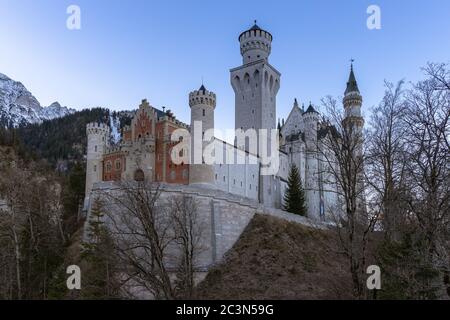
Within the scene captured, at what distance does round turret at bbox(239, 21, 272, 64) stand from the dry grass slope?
23.8 metres

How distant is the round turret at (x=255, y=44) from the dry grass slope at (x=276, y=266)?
23776 millimetres

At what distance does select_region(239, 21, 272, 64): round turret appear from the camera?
56625 millimetres

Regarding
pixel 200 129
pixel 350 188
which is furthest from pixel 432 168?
pixel 200 129

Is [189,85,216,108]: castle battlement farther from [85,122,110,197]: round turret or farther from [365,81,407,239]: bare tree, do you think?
[365,81,407,239]: bare tree

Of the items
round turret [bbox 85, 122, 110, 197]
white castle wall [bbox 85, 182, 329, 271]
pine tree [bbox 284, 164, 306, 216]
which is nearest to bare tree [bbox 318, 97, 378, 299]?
white castle wall [bbox 85, 182, 329, 271]

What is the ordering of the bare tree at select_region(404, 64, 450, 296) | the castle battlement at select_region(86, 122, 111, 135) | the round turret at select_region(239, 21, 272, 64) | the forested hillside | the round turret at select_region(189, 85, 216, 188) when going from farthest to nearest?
the forested hillside → the round turret at select_region(239, 21, 272, 64) → the castle battlement at select_region(86, 122, 111, 135) → the round turret at select_region(189, 85, 216, 188) → the bare tree at select_region(404, 64, 450, 296)

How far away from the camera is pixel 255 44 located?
5659cm

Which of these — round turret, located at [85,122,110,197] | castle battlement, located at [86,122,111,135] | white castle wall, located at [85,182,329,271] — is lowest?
white castle wall, located at [85,182,329,271]

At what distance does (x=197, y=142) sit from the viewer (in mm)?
44344

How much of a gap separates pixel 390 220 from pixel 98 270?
50.4 feet

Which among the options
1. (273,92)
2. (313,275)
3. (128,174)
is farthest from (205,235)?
(273,92)

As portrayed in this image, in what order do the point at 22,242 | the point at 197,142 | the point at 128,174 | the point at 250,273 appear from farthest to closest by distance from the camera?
1. the point at 128,174
2. the point at 197,142
3. the point at 250,273
4. the point at 22,242

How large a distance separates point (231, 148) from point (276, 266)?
19794mm

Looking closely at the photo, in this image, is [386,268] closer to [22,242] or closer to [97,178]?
[22,242]
